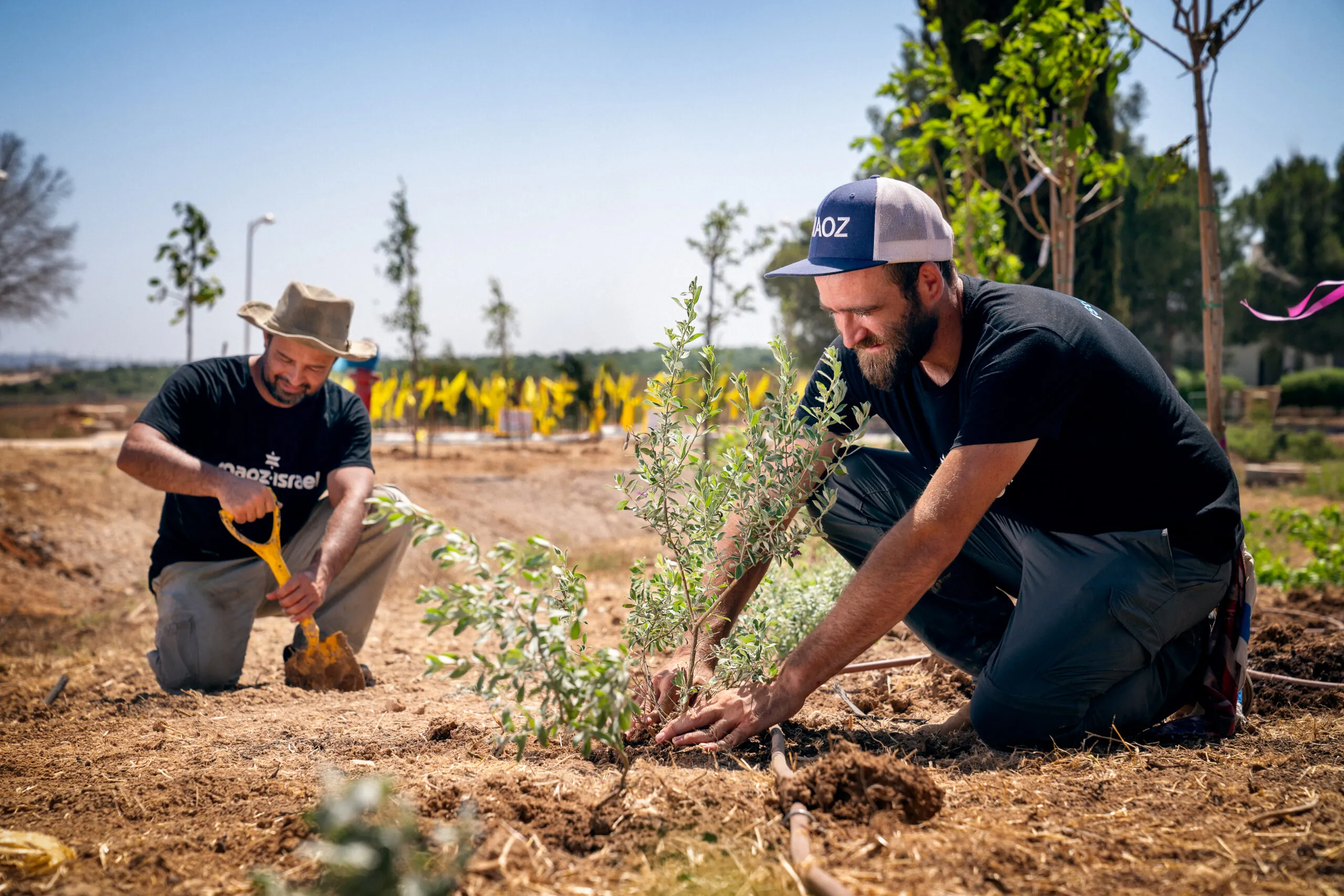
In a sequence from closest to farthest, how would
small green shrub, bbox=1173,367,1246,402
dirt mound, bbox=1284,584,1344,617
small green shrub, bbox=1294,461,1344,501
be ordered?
dirt mound, bbox=1284,584,1344,617 → small green shrub, bbox=1294,461,1344,501 → small green shrub, bbox=1173,367,1246,402

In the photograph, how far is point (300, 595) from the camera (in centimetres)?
340

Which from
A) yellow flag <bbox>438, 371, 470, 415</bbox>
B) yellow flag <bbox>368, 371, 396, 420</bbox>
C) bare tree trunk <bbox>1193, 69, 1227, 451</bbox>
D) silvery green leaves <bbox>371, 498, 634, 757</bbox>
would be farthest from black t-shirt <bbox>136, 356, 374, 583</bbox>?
yellow flag <bbox>368, 371, 396, 420</bbox>

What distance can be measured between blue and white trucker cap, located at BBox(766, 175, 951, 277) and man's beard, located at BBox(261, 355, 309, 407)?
242cm

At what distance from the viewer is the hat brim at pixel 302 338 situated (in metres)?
3.74

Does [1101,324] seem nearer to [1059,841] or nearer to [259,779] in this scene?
[1059,841]

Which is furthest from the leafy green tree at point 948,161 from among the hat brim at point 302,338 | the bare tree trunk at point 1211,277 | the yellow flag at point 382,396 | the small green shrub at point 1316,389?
the small green shrub at point 1316,389

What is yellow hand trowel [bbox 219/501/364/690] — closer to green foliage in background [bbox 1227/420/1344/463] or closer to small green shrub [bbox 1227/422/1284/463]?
small green shrub [bbox 1227/422/1284/463]

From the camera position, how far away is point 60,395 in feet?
111

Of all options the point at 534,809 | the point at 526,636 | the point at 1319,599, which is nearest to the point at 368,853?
the point at 526,636

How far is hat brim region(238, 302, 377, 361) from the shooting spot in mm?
3738

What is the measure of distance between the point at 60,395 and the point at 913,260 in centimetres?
3960

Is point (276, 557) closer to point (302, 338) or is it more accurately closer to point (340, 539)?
point (340, 539)

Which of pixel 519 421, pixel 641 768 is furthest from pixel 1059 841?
pixel 519 421

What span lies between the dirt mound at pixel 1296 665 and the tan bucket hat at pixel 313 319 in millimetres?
3610
